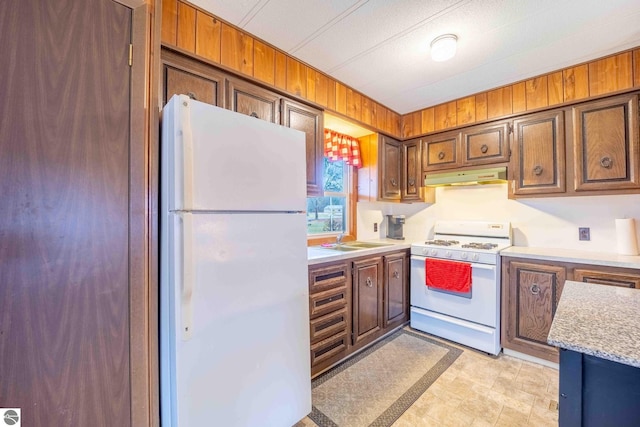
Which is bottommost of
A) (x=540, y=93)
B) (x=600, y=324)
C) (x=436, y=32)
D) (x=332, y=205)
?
(x=600, y=324)

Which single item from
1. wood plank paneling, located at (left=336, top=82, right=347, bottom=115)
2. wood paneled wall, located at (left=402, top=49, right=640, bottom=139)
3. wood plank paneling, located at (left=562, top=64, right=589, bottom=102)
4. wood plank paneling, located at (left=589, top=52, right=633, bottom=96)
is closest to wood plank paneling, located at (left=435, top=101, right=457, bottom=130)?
wood paneled wall, located at (left=402, top=49, right=640, bottom=139)

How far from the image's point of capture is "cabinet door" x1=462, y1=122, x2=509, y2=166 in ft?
8.27

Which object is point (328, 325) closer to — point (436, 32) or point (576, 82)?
point (436, 32)

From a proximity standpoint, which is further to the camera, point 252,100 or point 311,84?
point 311,84

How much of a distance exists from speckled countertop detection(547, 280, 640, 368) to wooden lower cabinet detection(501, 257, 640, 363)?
0.98 metres

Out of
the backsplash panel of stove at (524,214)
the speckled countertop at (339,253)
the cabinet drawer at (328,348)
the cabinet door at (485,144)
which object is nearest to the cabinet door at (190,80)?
the speckled countertop at (339,253)

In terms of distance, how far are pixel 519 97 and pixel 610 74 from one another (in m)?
0.56

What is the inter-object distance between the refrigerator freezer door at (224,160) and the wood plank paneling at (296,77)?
0.79 metres

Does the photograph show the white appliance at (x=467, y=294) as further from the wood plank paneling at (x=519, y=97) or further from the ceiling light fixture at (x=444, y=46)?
the ceiling light fixture at (x=444, y=46)

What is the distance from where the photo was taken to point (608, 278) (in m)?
1.88

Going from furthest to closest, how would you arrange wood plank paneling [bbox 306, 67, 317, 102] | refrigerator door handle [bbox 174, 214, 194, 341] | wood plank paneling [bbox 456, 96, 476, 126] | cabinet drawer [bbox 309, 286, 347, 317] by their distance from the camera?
wood plank paneling [bbox 456, 96, 476, 126] → wood plank paneling [bbox 306, 67, 317, 102] → cabinet drawer [bbox 309, 286, 347, 317] → refrigerator door handle [bbox 174, 214, 194, 341]

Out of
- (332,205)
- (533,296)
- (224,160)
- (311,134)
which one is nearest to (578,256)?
(533,296)

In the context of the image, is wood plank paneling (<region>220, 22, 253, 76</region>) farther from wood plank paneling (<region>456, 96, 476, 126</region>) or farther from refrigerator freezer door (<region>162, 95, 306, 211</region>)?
wood plank paneling (<region>456, 96, 476, 126</region>)

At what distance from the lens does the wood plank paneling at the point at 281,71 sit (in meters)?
1.92
